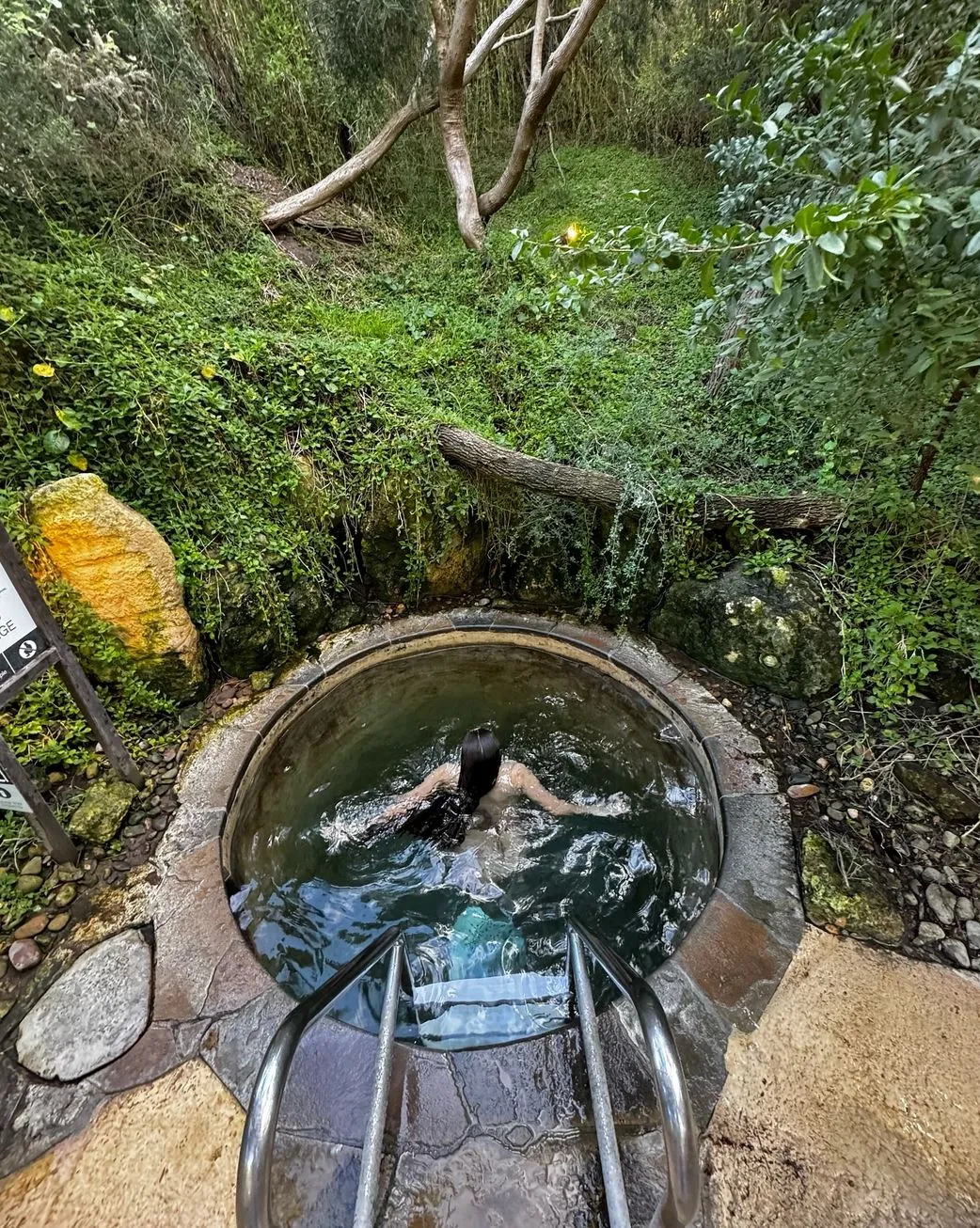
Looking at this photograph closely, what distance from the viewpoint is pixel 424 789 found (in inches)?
115

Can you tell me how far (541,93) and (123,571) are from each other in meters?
5.89

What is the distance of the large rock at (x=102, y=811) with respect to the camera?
7.80 ft

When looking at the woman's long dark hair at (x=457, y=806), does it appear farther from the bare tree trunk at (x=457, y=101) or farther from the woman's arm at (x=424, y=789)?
the bare tree trunk at (x=457, y=101)

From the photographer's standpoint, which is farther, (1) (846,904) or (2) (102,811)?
(2) (102,811)

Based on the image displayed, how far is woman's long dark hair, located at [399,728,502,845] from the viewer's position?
254 centimetres

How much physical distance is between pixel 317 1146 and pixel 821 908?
6.45 ft

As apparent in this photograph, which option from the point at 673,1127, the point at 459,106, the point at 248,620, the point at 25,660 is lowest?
the point at 673,1127

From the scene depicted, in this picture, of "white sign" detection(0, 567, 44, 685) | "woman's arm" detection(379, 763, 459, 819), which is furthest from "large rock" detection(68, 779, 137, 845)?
"woman's arm" detection(379, 763, 459, 819)

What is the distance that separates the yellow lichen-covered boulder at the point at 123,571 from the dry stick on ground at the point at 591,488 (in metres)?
1.99

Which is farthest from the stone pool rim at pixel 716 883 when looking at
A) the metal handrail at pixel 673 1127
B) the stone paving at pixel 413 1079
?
the metal handrail at pixel 673 1127

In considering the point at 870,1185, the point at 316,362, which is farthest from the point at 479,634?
the point at 870,1185

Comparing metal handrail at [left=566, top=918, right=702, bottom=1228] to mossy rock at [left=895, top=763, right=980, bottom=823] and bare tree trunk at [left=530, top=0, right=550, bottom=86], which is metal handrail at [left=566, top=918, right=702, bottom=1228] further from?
bare tree trunk at [left=530, top=0, right=550, bottom=86]

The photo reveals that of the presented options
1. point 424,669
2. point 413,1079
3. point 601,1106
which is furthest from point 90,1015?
point 424,669

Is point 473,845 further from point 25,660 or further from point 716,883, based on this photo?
point 25,660
